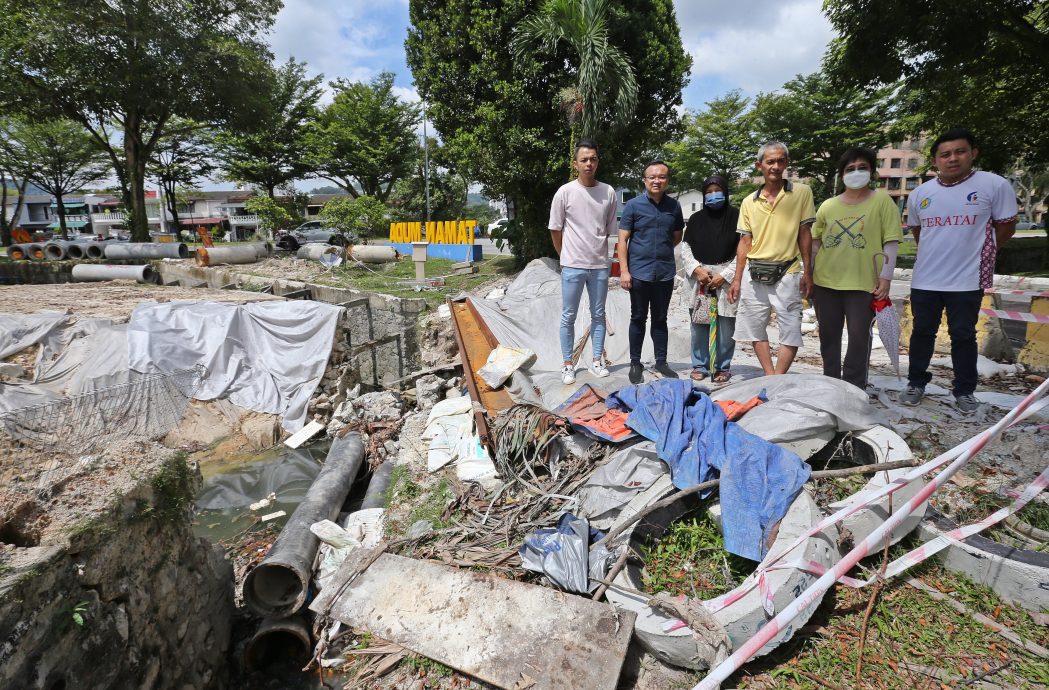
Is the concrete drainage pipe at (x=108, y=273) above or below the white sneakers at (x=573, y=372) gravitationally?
above

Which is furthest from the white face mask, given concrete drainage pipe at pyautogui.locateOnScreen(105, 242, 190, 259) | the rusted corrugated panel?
concrete drainage pipe at pyautogui.locateOnScreen(105, 242, 190, 259)

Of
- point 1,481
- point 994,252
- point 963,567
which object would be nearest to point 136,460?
point 1,481

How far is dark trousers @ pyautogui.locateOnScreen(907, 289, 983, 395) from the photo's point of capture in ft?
10.4

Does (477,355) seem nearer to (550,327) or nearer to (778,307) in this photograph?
(550,327)

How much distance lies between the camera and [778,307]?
357 cm

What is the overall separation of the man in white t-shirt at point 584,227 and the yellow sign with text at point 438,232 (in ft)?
43.2

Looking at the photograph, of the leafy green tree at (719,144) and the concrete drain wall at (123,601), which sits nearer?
the concrete drain wall at (123,601)

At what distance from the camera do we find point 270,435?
7.99 meters

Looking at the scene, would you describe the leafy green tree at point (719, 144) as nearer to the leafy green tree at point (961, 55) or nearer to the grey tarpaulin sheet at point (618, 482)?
the leafy green tree at point (961, 55)

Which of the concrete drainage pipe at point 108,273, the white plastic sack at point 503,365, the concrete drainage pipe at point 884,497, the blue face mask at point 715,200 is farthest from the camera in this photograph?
the concrete drainage pipe at point 108,273

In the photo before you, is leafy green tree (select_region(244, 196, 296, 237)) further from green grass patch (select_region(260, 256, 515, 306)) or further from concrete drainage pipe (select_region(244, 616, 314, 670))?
concrete drainage pipe (select_region(244, 616, 314, 670))

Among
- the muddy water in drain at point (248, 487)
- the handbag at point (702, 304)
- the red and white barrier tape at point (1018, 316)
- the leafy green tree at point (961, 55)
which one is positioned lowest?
the muddy water in drain at point (248, 487)

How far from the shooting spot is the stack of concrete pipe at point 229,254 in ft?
55.9

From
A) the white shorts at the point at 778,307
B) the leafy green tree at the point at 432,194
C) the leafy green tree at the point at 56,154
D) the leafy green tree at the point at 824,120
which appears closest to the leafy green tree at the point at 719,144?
the leafy green tree at the point at 824,120
